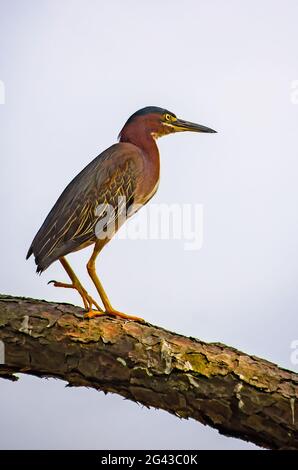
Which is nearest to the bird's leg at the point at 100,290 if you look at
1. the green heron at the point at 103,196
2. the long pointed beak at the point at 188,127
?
the green heron at the point at 103,196

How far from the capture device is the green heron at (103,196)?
207 inches

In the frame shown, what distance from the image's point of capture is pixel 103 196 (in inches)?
217

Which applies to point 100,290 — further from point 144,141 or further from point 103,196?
point 144,141

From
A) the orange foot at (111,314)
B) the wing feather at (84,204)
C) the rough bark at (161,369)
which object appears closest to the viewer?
the rough bark at (161,369)

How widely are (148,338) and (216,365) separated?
43 centimetres

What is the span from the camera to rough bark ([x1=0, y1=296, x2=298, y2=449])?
432cm

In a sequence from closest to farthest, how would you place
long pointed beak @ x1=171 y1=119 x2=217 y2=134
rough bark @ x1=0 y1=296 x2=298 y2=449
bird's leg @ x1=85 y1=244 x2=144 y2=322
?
rough bark @ x1=0 y1=296 x2=298 y2=449 → bird's leg @ x1=85 y1=244 x2=144 y2=322 → long pointed beak @ x1=171 y1=119 x2=217 y2=134

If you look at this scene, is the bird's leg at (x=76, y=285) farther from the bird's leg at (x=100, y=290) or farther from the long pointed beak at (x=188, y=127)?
the long pointed beak at (x=188, y=127)

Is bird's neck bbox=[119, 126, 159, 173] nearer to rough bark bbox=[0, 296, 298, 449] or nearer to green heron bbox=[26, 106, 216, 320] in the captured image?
green heron bbox=[26, 106, 216, 320]

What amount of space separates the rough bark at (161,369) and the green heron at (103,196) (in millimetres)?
416

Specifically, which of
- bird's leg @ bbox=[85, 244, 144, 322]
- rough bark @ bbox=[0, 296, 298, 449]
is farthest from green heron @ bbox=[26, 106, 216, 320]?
rough bark @ bbox=[0, 296, 298, 449]

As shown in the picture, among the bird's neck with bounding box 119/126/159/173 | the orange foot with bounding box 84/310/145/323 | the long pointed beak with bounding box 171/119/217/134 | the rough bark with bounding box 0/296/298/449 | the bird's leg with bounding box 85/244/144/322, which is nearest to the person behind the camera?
the rough bark with bounding box 0/296/298/449

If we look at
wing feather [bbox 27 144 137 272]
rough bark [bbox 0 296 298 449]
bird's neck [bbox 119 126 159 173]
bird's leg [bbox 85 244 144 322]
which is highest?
bird's neck [bbox 119 126 159 173]
